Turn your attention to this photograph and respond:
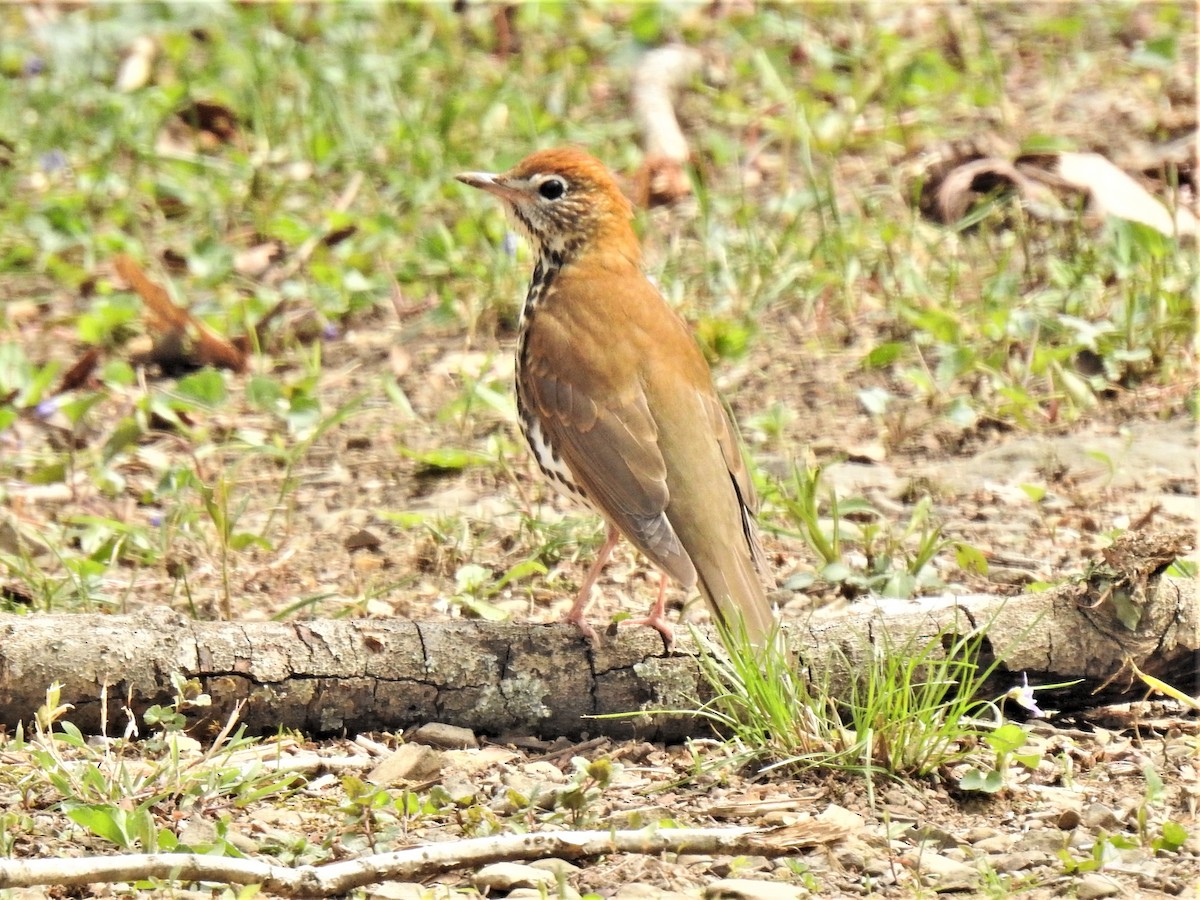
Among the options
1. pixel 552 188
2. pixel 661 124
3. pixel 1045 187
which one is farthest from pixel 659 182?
pixel 552 188

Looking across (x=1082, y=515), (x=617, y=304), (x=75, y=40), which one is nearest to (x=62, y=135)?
(x=75, y=40)

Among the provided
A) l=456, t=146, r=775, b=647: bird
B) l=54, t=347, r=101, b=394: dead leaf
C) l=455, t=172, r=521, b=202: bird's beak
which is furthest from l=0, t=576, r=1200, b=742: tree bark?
l=54, t=347, r=101, b=394: dead leaf

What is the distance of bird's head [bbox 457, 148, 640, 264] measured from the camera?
5375 mm

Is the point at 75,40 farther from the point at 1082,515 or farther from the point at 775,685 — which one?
the point at 775,685

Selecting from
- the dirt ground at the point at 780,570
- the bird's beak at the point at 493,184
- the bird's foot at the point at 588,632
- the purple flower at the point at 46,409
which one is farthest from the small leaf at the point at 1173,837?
the purple flower at the point at 46,409

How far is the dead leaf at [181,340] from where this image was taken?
680cm

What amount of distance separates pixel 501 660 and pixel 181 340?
3192 mm

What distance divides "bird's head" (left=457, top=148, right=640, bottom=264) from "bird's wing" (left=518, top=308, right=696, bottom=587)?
42cm

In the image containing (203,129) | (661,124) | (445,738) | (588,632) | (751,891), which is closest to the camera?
(751,891)

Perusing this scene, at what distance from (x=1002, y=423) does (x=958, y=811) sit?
2563 mm

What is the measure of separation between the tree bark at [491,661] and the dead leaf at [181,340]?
9.50ft

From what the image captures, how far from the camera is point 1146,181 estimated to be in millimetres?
7535

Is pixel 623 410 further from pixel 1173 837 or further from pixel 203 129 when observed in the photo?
pixel 203 129

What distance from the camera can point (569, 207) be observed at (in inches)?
212
